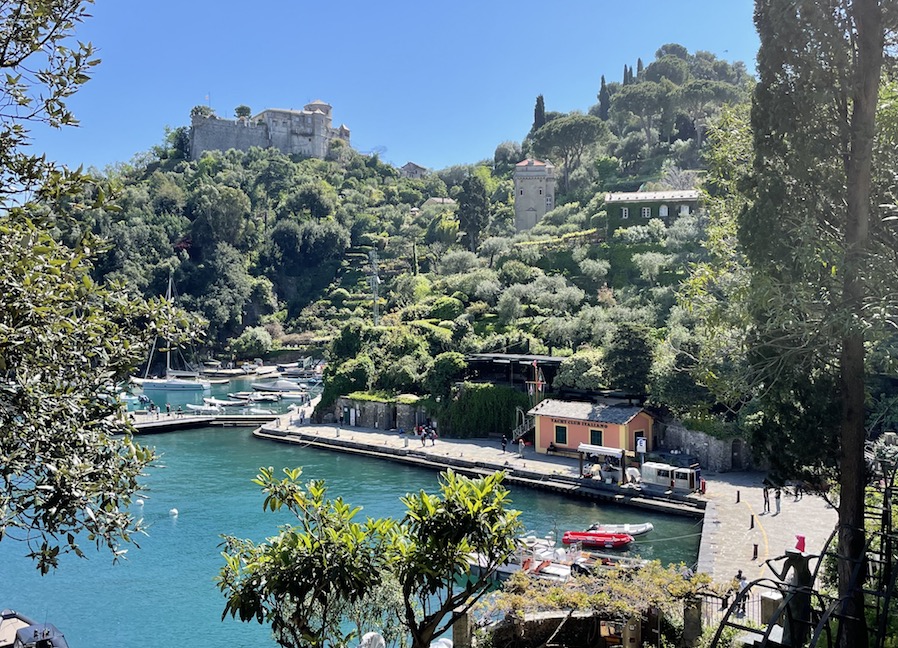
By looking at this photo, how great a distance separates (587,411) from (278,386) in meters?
30.4

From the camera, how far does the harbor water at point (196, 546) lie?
58.3 feet

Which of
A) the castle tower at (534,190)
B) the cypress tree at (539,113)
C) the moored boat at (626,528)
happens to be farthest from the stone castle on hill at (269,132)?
the moored boat at (626,528)

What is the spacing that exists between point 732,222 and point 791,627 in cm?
569

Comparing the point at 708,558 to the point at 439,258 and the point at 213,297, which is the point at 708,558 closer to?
the point at 439,258

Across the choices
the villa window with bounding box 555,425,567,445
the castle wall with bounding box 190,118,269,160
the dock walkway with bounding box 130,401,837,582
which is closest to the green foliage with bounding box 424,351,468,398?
the dock walkway with bounding box 130,401,837,582

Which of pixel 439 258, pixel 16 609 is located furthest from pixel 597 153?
pixel 16 609

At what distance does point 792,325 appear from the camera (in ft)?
27.5

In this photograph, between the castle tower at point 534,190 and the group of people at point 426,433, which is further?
the castle tower at point 534,190

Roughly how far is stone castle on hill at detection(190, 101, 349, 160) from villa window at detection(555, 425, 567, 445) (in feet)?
268

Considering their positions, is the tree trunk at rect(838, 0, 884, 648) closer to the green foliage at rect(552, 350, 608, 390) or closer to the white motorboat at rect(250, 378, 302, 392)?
the green foliage at rect(552, 350, 608, 390)

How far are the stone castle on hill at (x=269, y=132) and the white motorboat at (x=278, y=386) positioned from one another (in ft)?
180

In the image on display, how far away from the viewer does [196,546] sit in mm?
22766

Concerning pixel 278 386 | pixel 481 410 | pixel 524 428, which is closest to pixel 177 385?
pixel 278 386

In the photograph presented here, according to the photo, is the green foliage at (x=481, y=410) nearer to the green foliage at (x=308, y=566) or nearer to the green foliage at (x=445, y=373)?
the green foliage at (x=445, y=373)
